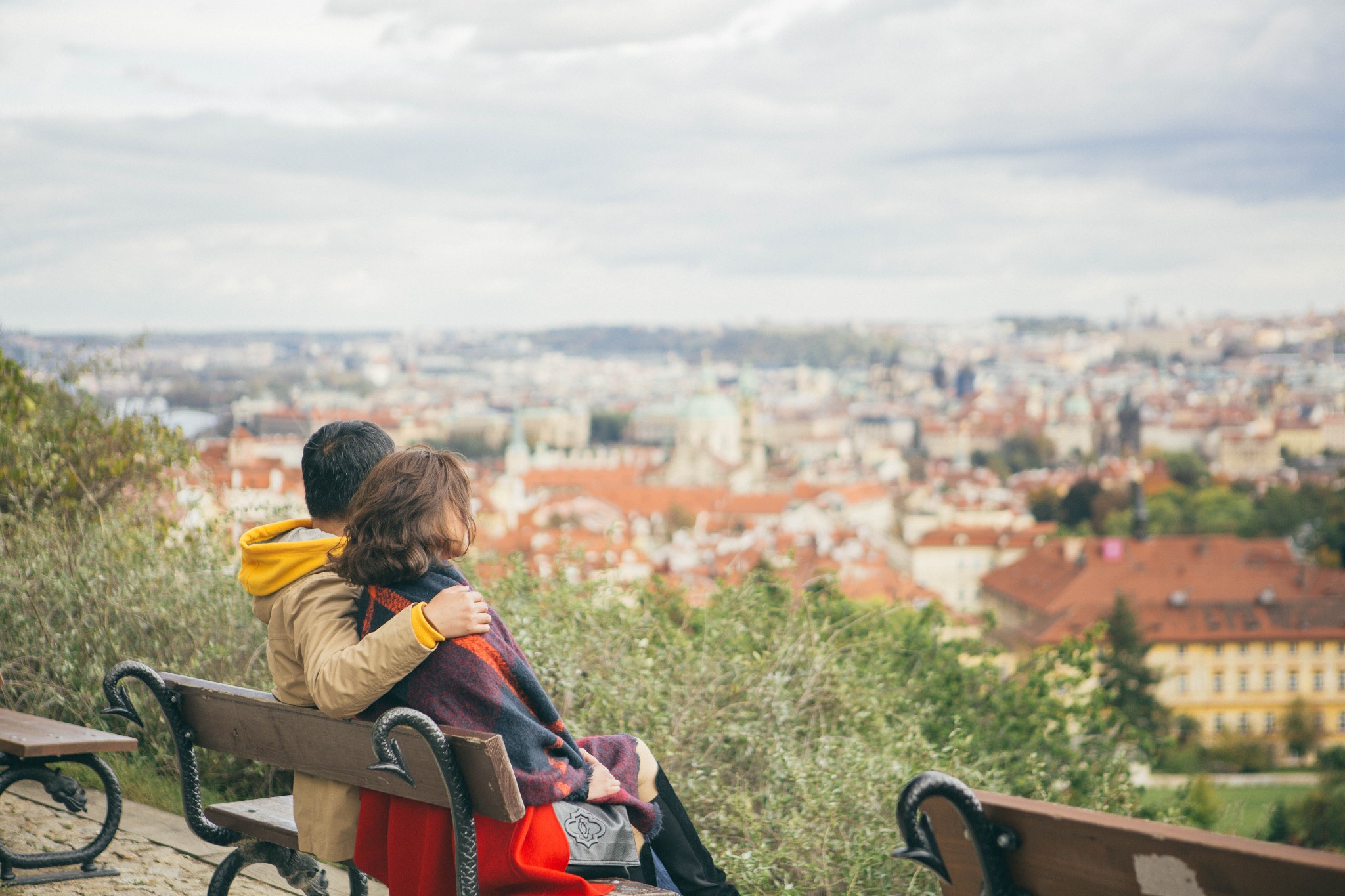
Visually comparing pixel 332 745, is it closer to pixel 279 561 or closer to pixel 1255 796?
pixel 279 561

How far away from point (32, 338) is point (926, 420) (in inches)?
5716

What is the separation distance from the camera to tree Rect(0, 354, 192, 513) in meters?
5.55

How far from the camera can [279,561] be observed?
90.5 inches

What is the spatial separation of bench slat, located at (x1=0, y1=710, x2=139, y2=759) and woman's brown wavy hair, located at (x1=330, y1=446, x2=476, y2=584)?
1.33 metres

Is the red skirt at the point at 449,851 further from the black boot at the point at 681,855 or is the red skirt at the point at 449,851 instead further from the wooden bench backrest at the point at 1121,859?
the wooden bench backrest at the point at 1121,859

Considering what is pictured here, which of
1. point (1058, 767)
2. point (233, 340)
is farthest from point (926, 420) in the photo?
point (1058, 767)

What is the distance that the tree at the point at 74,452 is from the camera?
→ 5.55 metres

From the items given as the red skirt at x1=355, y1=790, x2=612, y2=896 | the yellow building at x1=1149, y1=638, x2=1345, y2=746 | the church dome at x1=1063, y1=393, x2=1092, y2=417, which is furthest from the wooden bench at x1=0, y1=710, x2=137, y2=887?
the church dome at x1=1063, y1=393, x2=1092, y2=417

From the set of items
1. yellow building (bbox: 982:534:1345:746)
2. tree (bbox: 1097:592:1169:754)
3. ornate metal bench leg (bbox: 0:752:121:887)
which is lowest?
yellow building (bbox: 982:534:1345:746)

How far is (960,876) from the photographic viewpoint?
158cm

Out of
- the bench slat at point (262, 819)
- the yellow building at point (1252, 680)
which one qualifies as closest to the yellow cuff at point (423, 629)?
the bench slat at point (262, 819)

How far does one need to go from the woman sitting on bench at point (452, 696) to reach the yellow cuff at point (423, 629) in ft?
0.22

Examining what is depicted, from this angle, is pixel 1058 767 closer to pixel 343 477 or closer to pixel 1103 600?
pixel 343 477

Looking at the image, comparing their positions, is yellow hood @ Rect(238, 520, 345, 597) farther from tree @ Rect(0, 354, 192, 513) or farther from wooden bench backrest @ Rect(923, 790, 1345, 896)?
tree @ Rect(0, 354, 192, 513)
